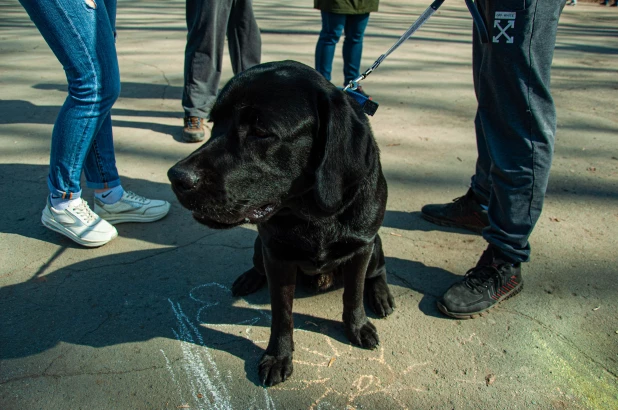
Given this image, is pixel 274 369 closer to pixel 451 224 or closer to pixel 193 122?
pixel 451 224

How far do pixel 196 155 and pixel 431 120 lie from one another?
397 centimetres

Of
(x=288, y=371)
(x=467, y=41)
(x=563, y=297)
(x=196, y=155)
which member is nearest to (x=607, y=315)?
(x=563, y=297)

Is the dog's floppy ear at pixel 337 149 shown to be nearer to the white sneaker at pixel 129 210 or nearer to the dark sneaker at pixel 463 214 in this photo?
the dark sneaker at pixel 463 214

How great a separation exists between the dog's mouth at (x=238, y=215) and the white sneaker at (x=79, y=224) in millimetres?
1441

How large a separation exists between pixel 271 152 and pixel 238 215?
0.29 metres

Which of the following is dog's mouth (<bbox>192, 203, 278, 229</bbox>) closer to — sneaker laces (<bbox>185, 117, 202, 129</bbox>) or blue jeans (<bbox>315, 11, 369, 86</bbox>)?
sneaker laces (<bbox>185, 117, 202, 129</bbox>)

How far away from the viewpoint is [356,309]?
2.36 meters

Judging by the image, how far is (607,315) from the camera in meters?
2.47

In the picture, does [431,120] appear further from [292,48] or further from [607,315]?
[292,48]

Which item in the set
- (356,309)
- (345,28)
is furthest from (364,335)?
(345,28)

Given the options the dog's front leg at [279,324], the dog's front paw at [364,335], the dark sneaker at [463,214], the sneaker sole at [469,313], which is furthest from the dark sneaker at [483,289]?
the dog's front leg at [279,324]

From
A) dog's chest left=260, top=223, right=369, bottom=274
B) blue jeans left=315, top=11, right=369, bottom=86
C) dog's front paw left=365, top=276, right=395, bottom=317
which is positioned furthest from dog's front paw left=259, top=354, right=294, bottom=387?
blue jeans left=315, top=11, right=369, bottom=86

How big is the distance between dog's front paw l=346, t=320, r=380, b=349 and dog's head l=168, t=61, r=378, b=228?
2.35 ft

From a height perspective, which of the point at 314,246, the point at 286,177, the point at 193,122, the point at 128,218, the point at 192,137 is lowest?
the point at 128,218
